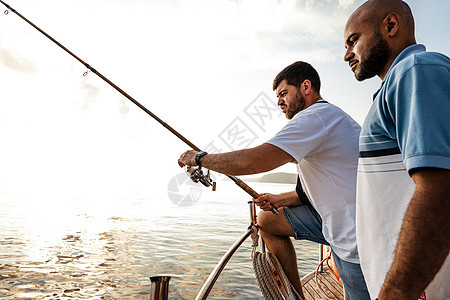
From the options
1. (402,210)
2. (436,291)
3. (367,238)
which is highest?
(402,210)

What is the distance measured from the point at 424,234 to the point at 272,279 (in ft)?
6.99

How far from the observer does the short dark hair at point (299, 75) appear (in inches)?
109

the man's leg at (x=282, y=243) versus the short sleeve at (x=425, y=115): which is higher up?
the short sleeve at (x=425, y=115)

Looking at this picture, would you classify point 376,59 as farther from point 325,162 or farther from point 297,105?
point 297,105

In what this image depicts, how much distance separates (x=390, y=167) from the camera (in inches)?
38.3

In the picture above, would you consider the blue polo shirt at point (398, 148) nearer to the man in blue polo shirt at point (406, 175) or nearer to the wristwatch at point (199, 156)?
the man in blue polo shirt at point (406, 175)

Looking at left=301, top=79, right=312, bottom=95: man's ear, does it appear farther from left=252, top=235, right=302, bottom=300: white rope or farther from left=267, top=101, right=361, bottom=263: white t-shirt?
left=252, top=235, right=302, bottom=300: white rope

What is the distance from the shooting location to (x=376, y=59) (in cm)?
122

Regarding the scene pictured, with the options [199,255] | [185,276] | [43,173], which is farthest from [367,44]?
[43,173]

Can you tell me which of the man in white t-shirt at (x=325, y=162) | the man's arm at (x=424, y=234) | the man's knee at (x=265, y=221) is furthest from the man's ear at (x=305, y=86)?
the man's arm at (x=424, y=234)

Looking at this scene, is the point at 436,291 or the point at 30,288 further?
the point at 30,288

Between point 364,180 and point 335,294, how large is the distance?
3.67 metres

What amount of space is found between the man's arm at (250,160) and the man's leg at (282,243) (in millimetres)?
984

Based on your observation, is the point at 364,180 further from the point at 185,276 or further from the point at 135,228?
the point at 135,228
